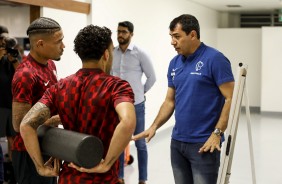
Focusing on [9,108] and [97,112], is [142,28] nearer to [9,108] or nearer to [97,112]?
[9,108]

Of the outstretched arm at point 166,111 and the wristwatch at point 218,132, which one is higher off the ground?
the outstretched arm at point 166,111

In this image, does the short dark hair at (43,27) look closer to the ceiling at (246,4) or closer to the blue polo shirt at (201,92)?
the blue polo shirt at (201,92)

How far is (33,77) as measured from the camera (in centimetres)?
238

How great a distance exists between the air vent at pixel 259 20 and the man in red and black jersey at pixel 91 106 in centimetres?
1097

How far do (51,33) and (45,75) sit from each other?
10.6 inches

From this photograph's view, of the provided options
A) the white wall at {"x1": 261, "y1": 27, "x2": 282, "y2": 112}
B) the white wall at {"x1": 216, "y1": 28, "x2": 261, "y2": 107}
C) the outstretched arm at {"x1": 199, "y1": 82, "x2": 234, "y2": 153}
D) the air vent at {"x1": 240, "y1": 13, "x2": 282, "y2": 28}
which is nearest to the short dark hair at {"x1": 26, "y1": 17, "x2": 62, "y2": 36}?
the outstretched arm at {"x1": 199, "y1": 82, "x2": 234, "y2": 153}

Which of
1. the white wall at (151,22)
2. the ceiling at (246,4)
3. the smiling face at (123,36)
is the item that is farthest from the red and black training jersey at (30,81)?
the ceiling at (246,4)

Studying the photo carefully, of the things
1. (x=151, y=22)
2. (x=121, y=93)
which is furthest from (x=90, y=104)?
(x=151, y=22)

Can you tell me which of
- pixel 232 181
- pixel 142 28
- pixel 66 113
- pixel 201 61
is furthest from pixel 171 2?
pixel 66 113

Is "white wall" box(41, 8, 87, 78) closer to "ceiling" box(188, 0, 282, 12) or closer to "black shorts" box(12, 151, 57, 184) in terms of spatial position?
"black shorts" box(12, 151, 57, 184)

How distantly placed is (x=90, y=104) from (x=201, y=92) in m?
0.97

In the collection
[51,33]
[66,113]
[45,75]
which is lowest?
[66,113]

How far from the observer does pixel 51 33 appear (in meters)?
2.38

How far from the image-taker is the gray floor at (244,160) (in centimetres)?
494
